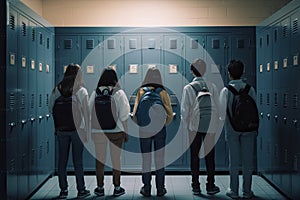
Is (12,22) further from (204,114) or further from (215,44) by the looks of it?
(215,44)

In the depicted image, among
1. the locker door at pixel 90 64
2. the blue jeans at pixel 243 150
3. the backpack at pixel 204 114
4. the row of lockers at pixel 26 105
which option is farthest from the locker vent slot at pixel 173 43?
the blue jeans at pixel 243 150

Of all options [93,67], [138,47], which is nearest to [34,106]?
[93,67]

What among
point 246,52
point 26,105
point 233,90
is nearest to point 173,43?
point 246,52

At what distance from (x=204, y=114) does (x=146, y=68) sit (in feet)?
5.87

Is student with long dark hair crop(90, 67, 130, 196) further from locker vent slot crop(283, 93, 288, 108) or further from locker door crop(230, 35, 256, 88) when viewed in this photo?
locker door crop(230, 35, 256, 88)

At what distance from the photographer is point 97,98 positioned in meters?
4.94

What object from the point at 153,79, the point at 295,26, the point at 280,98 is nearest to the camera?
the point at 295,26

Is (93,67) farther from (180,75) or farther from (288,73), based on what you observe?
(288,73)

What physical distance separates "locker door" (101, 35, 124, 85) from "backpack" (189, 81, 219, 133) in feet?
5.84

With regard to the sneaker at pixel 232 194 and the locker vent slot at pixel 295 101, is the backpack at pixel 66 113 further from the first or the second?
the locker vent slot at pixel 295 101

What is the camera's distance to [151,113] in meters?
4.94

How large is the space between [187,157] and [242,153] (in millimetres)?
1738

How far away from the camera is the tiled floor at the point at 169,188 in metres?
5.18

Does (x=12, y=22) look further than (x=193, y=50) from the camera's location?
No
